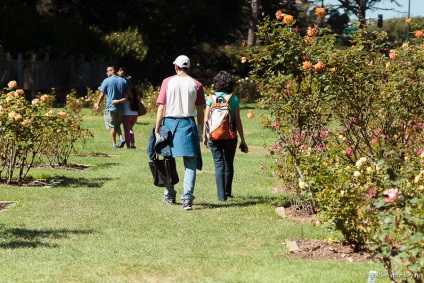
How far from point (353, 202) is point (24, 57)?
3312 cm

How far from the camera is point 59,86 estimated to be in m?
42.2

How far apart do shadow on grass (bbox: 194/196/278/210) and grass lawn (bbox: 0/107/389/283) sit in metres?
0.01

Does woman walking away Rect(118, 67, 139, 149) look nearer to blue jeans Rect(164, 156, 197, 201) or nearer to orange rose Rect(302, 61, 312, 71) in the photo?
blue jeans Rect(164, 156, 197, 201)

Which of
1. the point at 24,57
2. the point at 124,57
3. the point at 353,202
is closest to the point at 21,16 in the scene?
the point at 24,57

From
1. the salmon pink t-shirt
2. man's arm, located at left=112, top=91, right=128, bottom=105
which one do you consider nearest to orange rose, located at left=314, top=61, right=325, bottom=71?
the salmon pink t-shirt

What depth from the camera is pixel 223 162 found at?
12.0 metres

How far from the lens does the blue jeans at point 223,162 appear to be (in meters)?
11.8

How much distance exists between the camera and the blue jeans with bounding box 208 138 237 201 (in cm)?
1183

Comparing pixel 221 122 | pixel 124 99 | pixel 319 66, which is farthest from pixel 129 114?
pixel 319 66

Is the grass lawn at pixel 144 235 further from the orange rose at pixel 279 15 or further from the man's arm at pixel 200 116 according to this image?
the orange rose at pixel 279 15

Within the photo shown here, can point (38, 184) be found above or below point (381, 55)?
below

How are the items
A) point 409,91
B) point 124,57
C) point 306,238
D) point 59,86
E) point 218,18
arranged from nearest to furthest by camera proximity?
1. point 306,238
2. point 409,91
3. point 59,86
4. point 124,57
5. point 218,18

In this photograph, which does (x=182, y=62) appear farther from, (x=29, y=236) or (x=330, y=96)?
(x=29, y=236)

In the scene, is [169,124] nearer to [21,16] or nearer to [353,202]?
[353,202]
